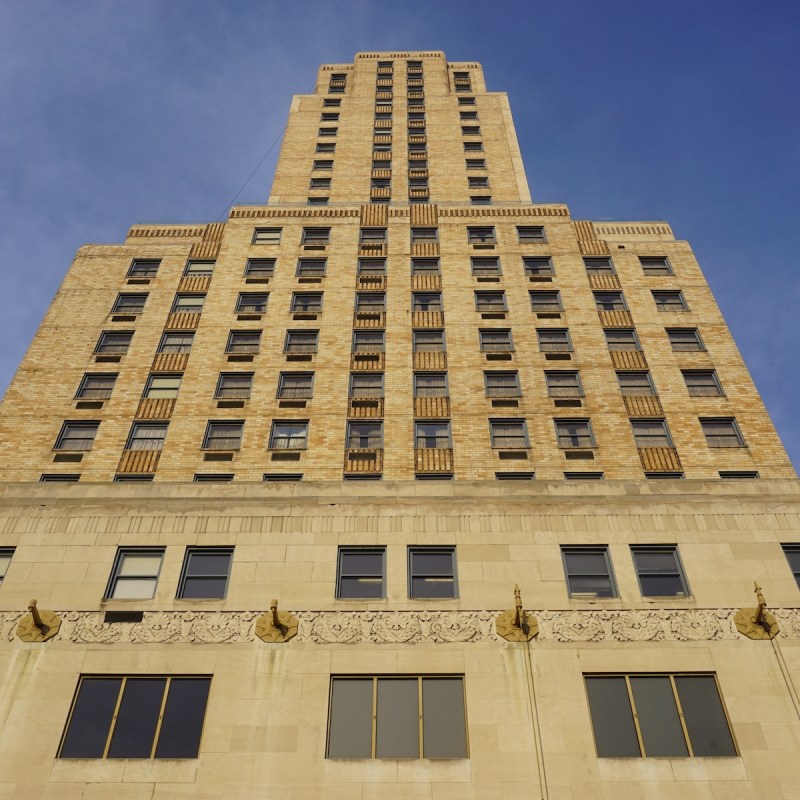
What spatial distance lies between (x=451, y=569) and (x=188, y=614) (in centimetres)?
769

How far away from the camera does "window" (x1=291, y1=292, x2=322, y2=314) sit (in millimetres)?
40062

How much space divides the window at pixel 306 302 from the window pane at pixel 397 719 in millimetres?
23633

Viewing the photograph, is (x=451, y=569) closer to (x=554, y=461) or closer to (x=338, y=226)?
(x=554, y=461)

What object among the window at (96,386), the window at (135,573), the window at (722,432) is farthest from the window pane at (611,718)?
the window at (96,386)

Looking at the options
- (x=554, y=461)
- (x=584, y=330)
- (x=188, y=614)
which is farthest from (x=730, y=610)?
(x=584, y=330)

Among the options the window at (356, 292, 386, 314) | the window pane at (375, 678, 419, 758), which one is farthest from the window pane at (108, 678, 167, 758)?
the window at (356, 292, 386, 314)

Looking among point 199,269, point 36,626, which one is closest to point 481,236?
point 199,269

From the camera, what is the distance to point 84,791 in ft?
59.0

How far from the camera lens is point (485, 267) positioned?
141 ft

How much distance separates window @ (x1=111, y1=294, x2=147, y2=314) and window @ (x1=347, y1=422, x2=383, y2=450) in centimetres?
1426

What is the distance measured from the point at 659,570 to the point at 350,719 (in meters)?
10.1

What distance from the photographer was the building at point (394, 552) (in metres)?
18.7

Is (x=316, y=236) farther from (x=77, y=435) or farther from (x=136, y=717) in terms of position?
(x=136, y=717)

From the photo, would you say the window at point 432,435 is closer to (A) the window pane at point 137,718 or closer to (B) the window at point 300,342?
(B) the window at point 300,342
